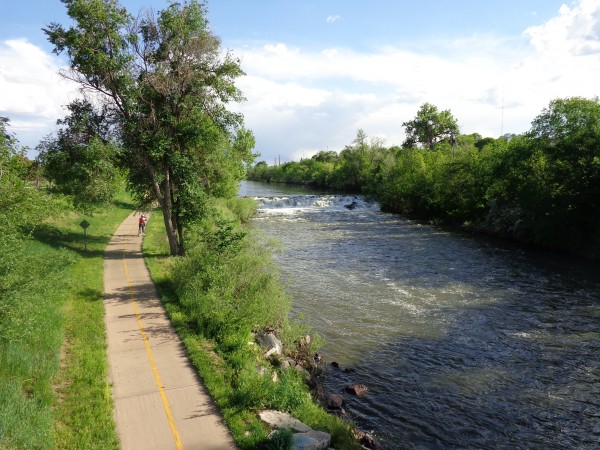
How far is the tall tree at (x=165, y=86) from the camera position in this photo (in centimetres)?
1986

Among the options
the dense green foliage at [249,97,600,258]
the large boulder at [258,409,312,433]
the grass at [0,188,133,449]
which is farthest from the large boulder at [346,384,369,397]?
the dense green foliage at [249,97,600,258]

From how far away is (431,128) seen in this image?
89.1m

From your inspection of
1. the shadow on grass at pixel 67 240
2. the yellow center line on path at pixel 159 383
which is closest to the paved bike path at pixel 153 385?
the yellow center line on path at pixel 159 383

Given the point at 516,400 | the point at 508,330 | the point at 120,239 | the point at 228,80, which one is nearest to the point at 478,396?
the point at 516,400

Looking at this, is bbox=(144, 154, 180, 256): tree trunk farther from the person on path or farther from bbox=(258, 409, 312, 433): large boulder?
bbox=(258, 409, 312, 433): large boulder

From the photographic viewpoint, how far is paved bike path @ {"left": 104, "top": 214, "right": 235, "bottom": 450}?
8541mm

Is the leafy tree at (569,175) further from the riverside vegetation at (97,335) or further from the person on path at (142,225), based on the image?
the person on path at (142,225)

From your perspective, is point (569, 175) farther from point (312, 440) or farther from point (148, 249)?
point (312, 440)

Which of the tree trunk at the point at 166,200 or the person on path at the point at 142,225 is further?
the person on path at the point at 142,225

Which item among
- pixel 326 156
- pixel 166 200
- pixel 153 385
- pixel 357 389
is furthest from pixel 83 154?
pixel 326 156

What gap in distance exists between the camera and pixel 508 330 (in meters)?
17.0

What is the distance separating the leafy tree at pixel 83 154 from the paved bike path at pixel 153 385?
6310 millimetres

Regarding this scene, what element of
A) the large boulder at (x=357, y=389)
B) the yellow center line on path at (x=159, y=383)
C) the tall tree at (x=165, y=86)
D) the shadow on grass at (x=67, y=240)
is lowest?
the large boulder at (x=357, y=389)

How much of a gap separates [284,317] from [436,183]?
39.2 meters
